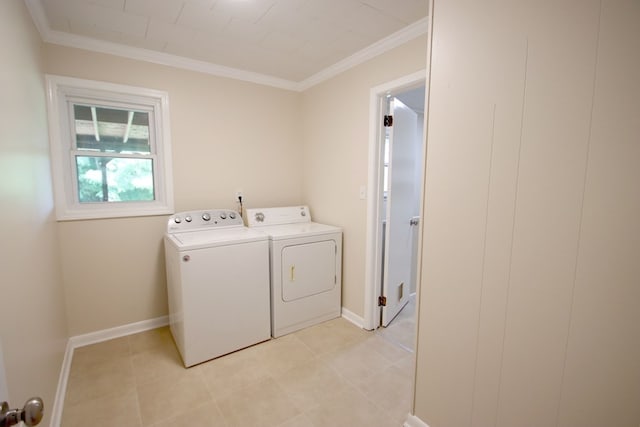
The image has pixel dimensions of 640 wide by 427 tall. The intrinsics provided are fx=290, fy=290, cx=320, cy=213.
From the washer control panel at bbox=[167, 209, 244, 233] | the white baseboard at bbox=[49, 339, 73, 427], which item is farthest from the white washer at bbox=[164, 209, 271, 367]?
the white baseboard at bbox=[49, 339, 73, 427]

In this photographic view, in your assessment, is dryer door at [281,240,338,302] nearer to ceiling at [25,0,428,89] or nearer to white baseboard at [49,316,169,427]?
white baseboard at [49,316,169,427]

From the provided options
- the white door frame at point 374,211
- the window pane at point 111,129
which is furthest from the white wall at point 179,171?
the white door frame at point 374,211

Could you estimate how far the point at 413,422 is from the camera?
1540 mm

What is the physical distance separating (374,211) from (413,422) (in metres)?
1.48

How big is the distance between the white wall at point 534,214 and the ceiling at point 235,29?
0.81m

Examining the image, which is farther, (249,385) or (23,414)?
(249,385)

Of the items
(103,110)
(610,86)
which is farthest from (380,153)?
(103,110)

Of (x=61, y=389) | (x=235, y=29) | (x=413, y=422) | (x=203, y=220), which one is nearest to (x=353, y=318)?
(x=413, y=422)

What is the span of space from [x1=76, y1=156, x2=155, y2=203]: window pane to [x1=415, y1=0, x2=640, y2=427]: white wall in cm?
241

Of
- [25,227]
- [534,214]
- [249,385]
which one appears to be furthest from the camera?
[249,385]

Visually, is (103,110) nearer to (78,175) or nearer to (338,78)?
(78,175)

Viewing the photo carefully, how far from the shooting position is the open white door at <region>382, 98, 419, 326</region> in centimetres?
251

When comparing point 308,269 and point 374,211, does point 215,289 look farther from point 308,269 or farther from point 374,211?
point 374,211

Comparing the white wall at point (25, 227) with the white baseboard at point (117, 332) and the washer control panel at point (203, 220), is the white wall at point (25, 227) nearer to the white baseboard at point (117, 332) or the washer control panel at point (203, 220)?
the white baseboard at point (117, 332)
